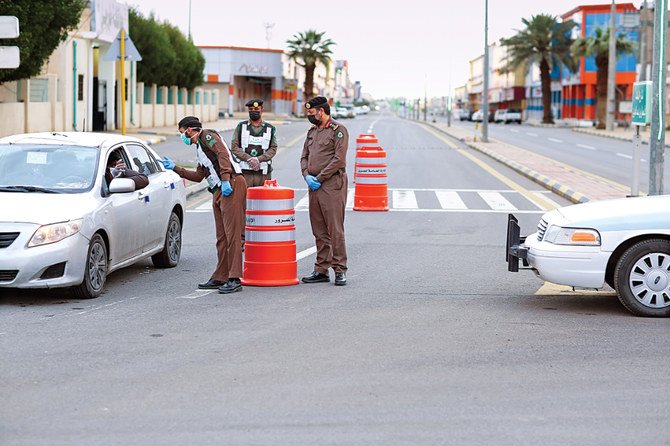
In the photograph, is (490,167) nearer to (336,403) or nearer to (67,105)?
(67,105)

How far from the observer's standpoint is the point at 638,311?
9133mm

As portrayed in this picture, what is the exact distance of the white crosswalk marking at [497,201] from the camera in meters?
19.8

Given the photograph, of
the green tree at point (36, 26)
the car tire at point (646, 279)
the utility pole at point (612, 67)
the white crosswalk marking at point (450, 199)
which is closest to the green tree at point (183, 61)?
the utility pole at point (612, 67)

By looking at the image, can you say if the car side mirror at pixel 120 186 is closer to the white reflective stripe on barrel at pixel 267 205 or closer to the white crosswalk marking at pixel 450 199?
the white reflective stripe on barrel at pixel 267 205

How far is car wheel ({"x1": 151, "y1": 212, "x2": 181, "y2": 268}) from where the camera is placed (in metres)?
12.1

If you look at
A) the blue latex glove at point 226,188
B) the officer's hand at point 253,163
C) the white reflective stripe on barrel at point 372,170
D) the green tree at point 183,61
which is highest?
the green tree at point 183,61

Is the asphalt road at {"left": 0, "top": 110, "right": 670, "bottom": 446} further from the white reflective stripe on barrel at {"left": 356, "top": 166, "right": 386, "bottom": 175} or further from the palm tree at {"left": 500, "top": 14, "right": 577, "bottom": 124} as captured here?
the palm tree at {"left": 500, "top": 14, "right": 577, "bottom": 124}

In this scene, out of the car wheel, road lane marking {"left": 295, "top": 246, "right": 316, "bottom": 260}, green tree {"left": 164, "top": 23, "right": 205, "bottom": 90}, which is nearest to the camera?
the car wheel

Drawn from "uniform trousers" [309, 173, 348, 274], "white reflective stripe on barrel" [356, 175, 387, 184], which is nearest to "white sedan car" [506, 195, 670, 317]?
"uniform trousers" [309, 173, 348, 274]

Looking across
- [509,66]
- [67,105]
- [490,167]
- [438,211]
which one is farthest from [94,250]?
[509,66]

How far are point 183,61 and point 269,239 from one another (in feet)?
185

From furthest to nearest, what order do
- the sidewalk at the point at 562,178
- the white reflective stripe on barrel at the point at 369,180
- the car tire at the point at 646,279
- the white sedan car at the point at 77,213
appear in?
the sidewalk at the point at 562,178 → the white reflective stripe on barrel at the point at 369,180 → the white sedan car at the point at 77,213 → the car tire at the point at 646,279

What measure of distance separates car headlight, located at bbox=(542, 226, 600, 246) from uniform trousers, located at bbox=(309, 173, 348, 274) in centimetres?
234

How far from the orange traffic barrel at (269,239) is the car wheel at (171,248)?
4.77 ft
